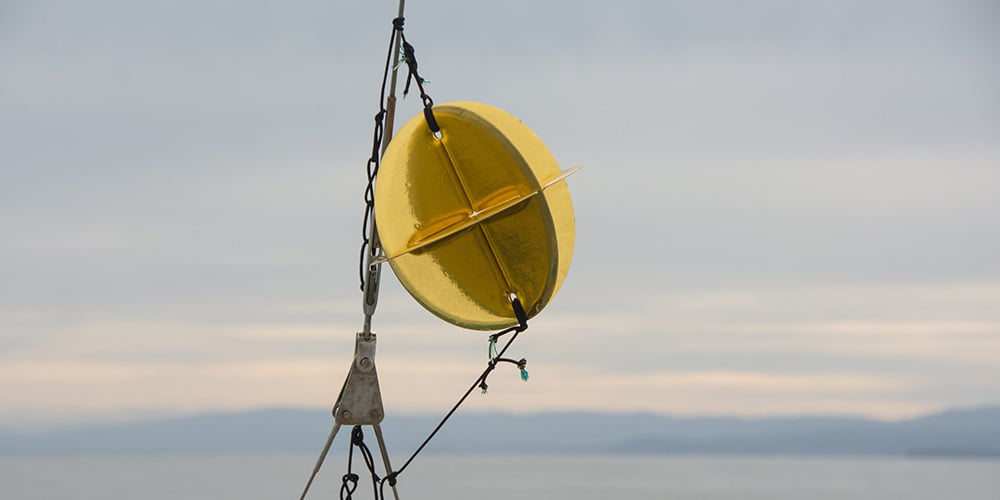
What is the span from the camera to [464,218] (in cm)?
795

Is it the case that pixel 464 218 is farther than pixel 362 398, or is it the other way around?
pixel 362 398

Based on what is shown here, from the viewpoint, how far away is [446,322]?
8.06m

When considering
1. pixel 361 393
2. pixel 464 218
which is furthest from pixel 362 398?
pixel 464 218

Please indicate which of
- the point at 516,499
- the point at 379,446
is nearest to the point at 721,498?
the point at 516,499

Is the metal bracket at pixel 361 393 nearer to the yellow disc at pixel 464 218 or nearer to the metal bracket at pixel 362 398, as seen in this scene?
the metal bracket at pixel 362 398

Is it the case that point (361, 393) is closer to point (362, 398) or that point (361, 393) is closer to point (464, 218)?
point (362, 398)

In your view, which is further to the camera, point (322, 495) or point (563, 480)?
point (563, 480)

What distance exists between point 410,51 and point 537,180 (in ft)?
4.39

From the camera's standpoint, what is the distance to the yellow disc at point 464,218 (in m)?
Answer: 7.80

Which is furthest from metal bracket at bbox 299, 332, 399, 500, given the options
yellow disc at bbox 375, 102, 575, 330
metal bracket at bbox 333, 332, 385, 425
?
yellow disc at bbox 375, 102, 575, 330

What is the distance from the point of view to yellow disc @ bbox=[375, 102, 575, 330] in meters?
7.80

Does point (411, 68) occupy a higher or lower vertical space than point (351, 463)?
higher

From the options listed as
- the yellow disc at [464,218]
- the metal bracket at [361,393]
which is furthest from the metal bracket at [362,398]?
the yellow disc at [464,218]

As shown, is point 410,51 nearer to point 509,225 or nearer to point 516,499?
point 509,225
